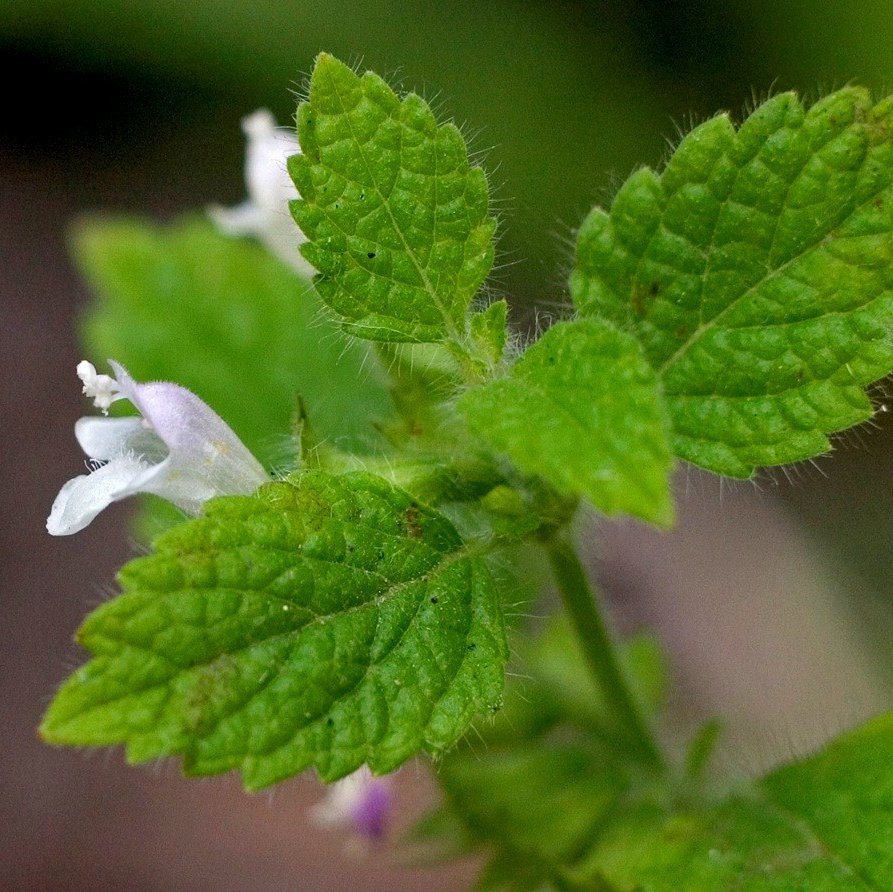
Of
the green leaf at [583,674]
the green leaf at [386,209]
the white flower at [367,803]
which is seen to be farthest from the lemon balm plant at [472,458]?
the white flower at [367,803]

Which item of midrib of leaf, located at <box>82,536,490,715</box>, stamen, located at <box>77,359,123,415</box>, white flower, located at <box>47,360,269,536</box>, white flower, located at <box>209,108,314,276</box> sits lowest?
midrib of leaf, located at <box>82,536,490,715</box>

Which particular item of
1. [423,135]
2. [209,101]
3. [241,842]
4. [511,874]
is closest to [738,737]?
[511,874]

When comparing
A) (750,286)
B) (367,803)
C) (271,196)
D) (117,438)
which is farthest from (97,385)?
(367,803)

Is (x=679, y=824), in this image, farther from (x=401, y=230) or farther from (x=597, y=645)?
(x=401, y=230)

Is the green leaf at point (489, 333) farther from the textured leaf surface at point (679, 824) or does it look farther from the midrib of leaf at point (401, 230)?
the textured leaf surface at point (679, 824)

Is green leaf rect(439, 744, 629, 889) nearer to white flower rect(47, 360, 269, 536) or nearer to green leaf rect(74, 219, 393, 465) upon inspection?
green leaf rect(74, 219, 393, 465)

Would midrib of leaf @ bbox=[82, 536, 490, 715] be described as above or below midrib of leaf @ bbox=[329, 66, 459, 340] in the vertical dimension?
→ below

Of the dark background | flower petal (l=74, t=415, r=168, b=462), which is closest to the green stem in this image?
flower petal (l=74, t=415, r=168, b=462)
